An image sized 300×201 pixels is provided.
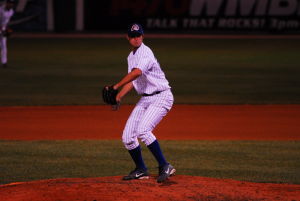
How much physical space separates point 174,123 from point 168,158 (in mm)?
3282

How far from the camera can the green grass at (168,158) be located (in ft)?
30.5

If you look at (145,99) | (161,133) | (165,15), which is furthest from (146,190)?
(165,15)

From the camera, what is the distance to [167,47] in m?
32.1

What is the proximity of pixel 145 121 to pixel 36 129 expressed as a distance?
5572 mm

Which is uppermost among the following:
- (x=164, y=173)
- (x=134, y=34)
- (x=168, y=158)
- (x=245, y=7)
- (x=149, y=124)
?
(x=134, y=34)

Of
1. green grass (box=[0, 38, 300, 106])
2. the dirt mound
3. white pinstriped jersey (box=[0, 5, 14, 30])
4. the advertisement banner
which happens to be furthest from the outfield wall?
the dirt mound

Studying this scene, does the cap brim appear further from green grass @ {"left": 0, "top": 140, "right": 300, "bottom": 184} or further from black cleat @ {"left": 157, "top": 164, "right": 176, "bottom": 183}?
green grass @ {"left": 0, "top": 140, "right": 300, "bottom": 184}

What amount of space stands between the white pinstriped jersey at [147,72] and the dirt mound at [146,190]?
1.06 metres

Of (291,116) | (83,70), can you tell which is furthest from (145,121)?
(83,70)

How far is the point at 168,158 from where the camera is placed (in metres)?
10.4

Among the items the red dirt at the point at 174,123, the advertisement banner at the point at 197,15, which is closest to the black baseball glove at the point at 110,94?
the red dirt at the point at 174,123

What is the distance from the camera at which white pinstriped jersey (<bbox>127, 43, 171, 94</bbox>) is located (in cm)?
768

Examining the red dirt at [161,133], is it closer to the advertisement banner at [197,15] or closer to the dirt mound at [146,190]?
the dirt mound at [146,190]

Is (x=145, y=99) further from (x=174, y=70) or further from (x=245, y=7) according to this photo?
(x=245, y=7)
